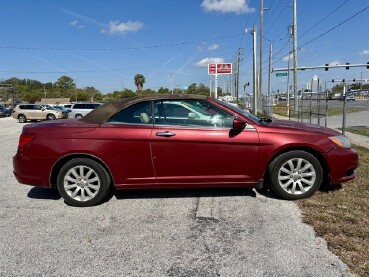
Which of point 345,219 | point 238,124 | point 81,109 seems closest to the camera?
point 345,219

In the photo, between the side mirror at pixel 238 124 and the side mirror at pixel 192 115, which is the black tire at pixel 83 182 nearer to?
the side mirror at pixel 192 115

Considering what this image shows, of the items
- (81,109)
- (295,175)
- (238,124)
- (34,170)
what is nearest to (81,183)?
(34,170)

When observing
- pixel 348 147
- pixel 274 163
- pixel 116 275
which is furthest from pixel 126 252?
pixel 348 147

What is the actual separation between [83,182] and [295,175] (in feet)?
10.0

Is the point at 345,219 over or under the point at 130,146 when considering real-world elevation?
under

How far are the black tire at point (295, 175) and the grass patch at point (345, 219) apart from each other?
6.6 inches

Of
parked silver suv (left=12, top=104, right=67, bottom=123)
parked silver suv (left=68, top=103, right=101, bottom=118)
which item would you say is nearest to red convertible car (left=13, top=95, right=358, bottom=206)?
parked silver suv (left=68, top=103, right=101, bottom=118)

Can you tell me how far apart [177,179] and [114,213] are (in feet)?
3.22

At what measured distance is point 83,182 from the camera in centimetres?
493

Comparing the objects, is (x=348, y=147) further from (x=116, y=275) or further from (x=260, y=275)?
(x=116, y=275)

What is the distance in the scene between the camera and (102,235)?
13.0 feet

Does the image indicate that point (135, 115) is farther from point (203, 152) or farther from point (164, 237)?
point (164, 237)

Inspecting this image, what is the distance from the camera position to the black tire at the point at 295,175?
489cm

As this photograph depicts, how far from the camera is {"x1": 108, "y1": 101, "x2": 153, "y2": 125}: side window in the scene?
4907 mm
